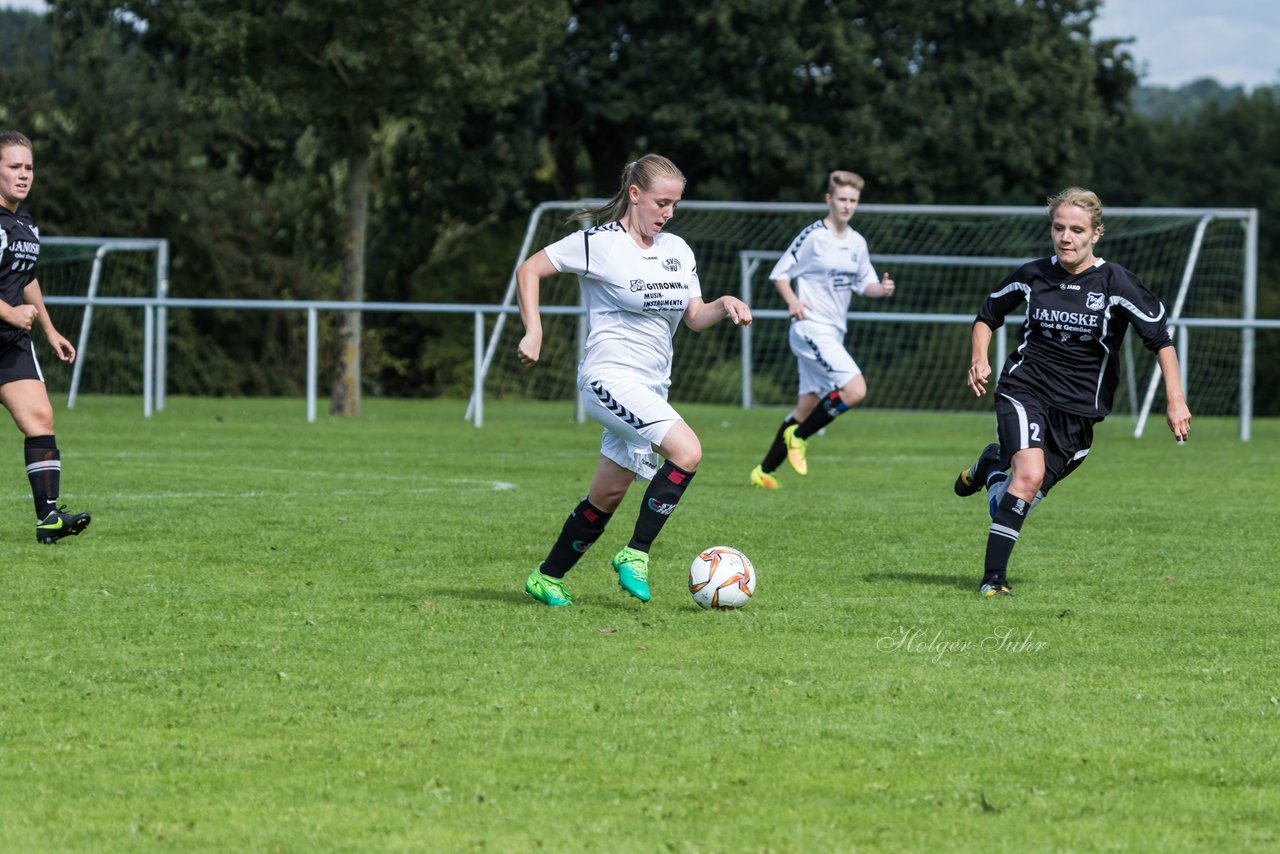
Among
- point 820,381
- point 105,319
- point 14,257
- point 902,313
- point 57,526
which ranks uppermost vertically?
point 14,257

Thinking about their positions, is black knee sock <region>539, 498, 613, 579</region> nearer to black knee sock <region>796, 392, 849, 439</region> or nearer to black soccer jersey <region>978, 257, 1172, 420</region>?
black soccer jersey <region>978, 257, 1172, 420</region>

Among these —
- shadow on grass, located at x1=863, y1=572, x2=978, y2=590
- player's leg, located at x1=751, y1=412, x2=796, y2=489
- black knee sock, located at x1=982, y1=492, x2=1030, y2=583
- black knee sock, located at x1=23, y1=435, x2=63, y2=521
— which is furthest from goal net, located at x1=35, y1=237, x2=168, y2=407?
black knee sock, located at x1=982, y1=492, x2=1030, y2=583

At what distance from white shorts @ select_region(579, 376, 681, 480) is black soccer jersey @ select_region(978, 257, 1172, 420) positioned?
1723mm

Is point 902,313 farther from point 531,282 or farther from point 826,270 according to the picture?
point 531,282

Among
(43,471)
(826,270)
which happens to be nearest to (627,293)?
(43,471)

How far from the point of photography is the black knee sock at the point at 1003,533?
7.42 meters

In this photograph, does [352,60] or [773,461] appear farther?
[352,60]

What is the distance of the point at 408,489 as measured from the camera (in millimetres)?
11680

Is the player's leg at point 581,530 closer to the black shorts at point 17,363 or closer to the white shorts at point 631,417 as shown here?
the white shorts at point 631,417

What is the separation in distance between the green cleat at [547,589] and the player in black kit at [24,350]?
2.61 m

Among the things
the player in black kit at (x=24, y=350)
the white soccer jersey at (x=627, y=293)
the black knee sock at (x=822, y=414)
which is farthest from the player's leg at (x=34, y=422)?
the black knee sock at (x=822, y=414)

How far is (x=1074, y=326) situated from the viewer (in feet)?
25.3

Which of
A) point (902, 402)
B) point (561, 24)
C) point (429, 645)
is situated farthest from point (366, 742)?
point (902, 402)

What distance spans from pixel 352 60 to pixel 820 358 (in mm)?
9861
